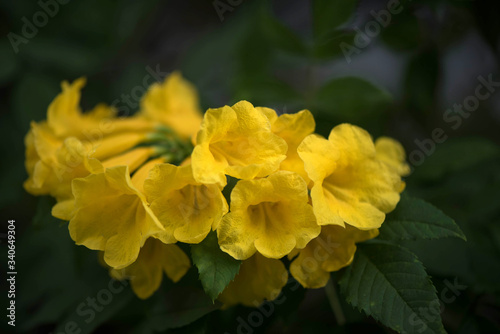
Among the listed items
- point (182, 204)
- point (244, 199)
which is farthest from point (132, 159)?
point (244, 199)

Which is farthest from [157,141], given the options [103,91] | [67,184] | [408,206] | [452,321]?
[452,321]

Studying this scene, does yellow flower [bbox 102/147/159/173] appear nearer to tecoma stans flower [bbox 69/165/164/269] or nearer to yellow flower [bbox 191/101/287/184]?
tecoma stans flower [bbox 69/165/164/269]

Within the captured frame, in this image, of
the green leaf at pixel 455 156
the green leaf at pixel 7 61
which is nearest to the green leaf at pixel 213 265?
the green leaf at pixel 455 156

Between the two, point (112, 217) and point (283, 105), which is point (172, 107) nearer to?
point (283, 105)

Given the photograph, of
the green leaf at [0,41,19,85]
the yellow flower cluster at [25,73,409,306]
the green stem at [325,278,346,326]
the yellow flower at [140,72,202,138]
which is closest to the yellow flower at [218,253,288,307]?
the yellow flower cluster at [25,73,409,306]

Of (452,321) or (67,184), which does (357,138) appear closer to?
(67,184)

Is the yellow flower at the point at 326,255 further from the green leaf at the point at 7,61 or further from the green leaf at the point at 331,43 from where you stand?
the green leaf at the point at 7,61
